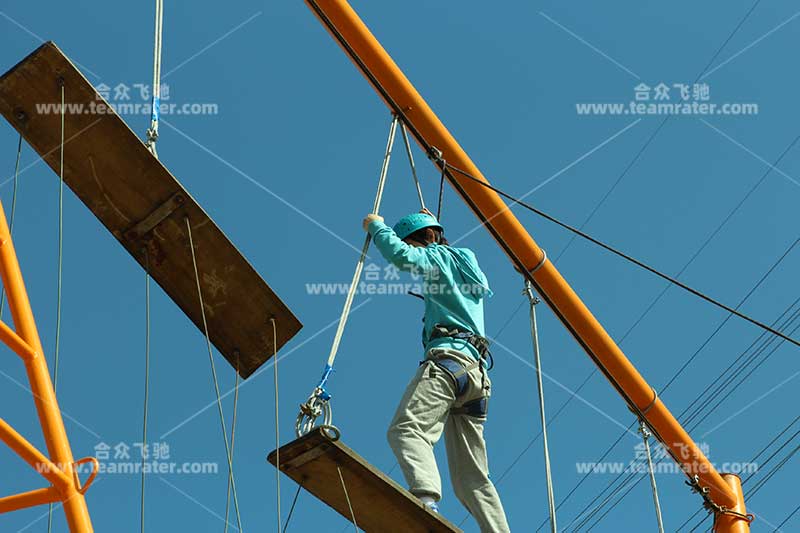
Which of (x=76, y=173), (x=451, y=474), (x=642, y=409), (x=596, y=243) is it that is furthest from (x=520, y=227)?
(x=76, y=173)

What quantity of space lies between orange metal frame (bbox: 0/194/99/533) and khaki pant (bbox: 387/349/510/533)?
1.42 metres

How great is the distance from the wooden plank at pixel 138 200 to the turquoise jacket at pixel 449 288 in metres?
0.73

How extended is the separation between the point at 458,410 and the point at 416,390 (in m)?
0.40

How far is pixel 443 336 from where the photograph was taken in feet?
23.8

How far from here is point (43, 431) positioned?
21.6 ft

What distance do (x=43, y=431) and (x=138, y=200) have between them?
4.08ft

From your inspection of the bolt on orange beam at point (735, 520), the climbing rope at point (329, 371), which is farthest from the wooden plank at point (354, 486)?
the bolt on orange beam at point (735, 520)

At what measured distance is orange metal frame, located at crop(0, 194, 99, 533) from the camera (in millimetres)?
6398

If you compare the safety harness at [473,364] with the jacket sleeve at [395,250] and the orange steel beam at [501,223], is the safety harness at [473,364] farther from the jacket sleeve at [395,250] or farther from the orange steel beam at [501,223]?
the orange steel beam at [501,223]

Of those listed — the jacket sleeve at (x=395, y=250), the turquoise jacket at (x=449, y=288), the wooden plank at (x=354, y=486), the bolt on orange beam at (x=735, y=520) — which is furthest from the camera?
the bolt on orange beam at (x=735, y=520)

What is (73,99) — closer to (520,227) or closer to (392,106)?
(392,106)

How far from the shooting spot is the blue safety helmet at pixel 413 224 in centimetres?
755

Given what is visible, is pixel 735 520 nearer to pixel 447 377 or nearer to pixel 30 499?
pixel 447 377

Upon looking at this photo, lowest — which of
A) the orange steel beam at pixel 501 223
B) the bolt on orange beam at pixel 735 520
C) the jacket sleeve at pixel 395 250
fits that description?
the jacket sleeve at pixel 395 250
